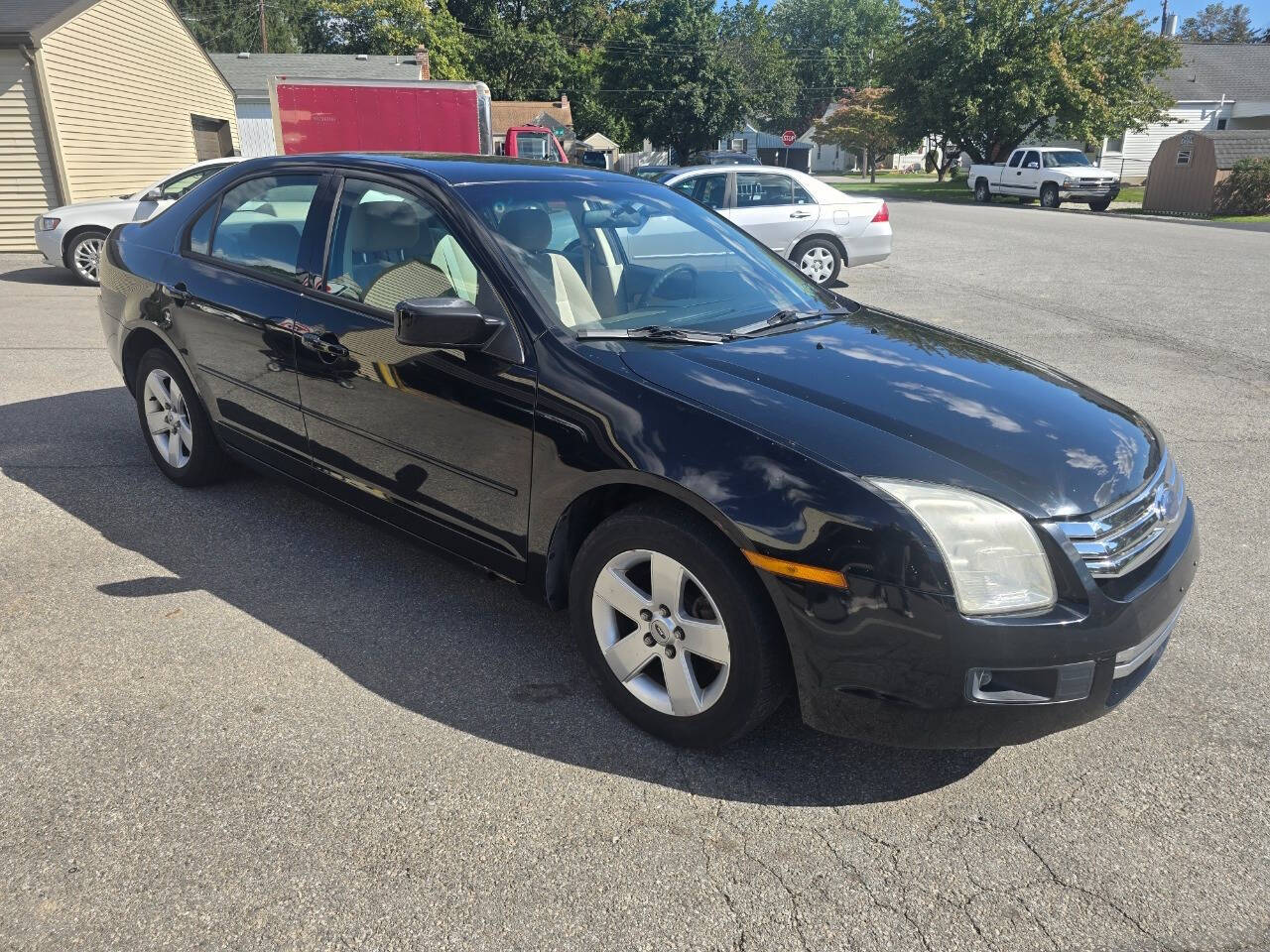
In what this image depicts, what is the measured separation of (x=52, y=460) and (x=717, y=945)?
4.81m

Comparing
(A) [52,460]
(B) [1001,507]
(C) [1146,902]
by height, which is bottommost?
(C) [1146,902]

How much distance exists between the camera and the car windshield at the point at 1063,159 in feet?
101

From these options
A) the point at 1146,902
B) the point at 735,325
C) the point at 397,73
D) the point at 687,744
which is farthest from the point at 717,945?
the point at 397,73

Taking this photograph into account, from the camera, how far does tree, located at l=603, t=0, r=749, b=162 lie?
57656 mm

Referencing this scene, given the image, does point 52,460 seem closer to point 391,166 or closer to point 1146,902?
point 391,166

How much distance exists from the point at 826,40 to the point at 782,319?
11892 cm

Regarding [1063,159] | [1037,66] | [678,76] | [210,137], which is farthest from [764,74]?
[210,137]

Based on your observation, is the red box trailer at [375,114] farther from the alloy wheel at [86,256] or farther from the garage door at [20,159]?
the alloy wheel at [86,256]

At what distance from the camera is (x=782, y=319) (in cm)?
358

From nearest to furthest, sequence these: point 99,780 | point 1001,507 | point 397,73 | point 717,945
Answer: point 717,945 < point 1001,507 < point 99,780 < point 397,73

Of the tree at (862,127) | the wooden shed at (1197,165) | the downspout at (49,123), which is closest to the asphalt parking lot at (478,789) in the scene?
the downspout at (49,123)

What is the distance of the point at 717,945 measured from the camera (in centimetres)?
218

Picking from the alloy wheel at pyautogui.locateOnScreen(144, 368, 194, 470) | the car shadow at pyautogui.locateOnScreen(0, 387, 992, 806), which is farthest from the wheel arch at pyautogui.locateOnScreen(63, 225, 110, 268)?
the alloy wheel at pyautogui.locateOnScreen(144, 368, 194, 470)

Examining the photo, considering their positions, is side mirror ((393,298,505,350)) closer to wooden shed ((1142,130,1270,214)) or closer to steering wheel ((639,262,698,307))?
steering wheel ((639,262,698,307))
